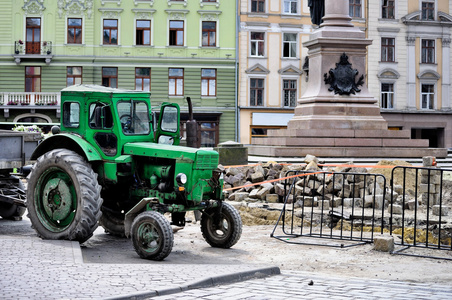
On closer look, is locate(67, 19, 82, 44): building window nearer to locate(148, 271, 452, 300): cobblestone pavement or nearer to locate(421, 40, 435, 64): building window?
locate(421, 40, 435, 64): building window

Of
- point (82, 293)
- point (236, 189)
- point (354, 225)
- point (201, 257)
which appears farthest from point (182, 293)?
point (236, 189)

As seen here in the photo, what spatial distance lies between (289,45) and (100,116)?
36.2m

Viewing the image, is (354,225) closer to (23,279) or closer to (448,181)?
(448,181)

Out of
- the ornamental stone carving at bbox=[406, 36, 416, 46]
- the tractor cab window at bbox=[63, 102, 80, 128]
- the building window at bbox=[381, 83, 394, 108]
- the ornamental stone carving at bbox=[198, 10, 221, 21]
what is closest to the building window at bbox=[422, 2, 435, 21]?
the ornamental stone carving at bbox=[406, 36, 416, 46]

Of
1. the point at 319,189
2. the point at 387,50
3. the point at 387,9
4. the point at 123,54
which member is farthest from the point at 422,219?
the point at 387,9

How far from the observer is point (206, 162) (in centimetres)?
978

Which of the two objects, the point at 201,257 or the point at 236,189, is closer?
the point at 201,257

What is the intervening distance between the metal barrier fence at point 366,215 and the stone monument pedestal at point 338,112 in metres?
5.42

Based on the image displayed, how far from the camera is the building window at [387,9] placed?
47.0 meters

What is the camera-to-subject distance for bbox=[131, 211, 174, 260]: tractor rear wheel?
895 cm

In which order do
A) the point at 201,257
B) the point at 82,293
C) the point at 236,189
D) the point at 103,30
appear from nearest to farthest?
the point at 82,293 < the point at 201,257 < the point at 236,189 < the point at 103,30

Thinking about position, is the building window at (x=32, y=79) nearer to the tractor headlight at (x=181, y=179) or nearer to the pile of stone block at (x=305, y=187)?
the pile of stone block at (x=305, y=187)

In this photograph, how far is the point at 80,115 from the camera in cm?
1029

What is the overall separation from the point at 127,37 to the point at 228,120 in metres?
8.22
